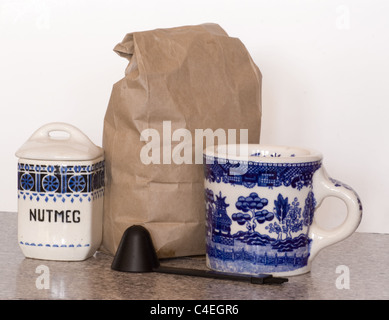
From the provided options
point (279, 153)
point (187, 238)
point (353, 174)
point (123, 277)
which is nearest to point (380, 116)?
point (353, 174)

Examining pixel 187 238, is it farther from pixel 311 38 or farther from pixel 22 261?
pixel 311 38

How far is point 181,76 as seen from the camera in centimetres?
90

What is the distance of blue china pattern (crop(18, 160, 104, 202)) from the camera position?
2.95 feet

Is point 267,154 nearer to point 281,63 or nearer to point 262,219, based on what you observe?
point 262,219

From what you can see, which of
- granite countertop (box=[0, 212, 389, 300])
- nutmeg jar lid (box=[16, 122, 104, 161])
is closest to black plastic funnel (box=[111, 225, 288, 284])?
granite countertop (box=[0, 212, 389, 300])

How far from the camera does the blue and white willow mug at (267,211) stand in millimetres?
829

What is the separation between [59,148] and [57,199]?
0.06 meters

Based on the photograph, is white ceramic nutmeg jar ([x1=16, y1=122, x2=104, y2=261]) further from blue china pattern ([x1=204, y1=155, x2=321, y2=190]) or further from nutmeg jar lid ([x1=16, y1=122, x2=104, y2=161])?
blue china pattern ([x1=204, y1=155, x2=321, y2=190])

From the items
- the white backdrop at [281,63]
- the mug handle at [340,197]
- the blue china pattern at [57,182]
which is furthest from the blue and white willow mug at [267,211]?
the white backdrop at [281,63]

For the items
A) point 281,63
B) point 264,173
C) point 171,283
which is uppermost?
point 281,63

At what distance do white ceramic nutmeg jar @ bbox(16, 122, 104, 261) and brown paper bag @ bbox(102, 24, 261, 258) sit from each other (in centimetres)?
4

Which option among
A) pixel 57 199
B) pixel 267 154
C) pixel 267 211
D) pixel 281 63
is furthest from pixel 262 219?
pixel 281 63

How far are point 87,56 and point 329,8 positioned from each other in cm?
→ 41

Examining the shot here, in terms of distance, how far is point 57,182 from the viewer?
2.95 feet
